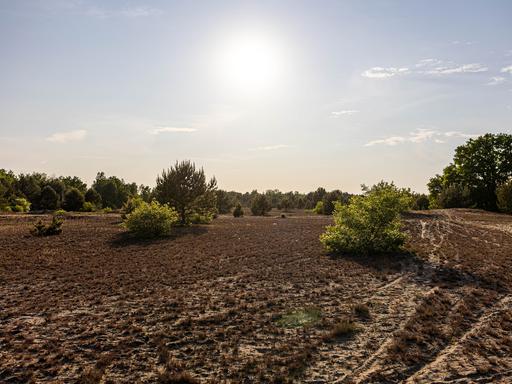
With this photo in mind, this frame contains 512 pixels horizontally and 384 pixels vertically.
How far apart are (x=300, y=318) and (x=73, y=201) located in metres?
71.8

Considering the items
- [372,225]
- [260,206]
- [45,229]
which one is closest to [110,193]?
[260,206]

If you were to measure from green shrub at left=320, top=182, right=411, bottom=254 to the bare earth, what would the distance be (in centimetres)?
166

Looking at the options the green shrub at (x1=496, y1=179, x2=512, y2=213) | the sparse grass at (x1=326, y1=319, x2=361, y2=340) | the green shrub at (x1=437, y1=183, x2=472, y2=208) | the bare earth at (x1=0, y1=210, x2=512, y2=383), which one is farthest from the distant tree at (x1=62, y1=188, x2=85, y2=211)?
the green shrub at (x1=496, y1=179, x2=512, y2=213)

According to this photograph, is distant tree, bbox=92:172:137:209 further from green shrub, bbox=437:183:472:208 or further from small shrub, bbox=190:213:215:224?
green shrub, bbox=437:183:472:208

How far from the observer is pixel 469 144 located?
230 ft

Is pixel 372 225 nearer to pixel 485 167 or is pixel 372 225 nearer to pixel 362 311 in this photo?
pixel 362 311

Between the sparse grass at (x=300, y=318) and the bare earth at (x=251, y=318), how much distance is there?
18cm

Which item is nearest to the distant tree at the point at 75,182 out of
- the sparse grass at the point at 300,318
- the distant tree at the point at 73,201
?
the distant tree at the point at 73,201

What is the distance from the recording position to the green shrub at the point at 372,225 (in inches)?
906

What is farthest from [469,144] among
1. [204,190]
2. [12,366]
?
[12,366]

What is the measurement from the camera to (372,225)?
76.8ft

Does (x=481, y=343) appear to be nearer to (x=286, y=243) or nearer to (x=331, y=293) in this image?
(x=331, y=293)

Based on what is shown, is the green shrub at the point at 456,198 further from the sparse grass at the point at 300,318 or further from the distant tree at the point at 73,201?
the distant tree at the point at 73,201

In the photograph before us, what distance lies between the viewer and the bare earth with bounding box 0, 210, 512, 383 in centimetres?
817
